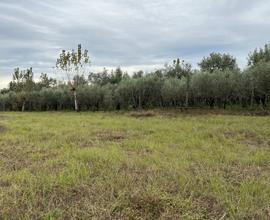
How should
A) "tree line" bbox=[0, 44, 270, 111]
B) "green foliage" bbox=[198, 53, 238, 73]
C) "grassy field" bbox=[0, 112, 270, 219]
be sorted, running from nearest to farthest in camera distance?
1. "grassy field" bbox=[0, 112, 270, 219]
2. "tree line" bbox=[0, 44, 270, 111]
3. "green foliage" bbox=[198, 53, 238, 73]

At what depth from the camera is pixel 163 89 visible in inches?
1630

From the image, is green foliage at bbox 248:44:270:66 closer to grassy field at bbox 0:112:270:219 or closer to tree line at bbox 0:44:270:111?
tree line at bbox 0:44:270:111

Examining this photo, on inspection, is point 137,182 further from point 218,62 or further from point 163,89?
point 218,62

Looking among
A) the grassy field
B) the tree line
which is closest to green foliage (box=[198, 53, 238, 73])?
the tree line

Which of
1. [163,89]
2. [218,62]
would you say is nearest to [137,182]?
[163,89]

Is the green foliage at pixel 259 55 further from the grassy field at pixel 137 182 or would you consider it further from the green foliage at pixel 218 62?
the grassy field at pixel 137 182

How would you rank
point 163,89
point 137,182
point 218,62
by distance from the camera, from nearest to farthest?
point 137,182
point 163,89
point 218,62

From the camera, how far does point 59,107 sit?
189 feet

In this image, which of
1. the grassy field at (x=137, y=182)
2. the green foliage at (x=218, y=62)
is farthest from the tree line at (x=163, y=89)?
the grassy field at (x=137, y=182)

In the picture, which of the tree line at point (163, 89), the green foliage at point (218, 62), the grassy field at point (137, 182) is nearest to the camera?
the grassy field at point (137, 182)

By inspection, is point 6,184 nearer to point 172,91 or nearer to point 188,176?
point 188,176

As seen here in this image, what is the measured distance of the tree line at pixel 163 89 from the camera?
34.8 m

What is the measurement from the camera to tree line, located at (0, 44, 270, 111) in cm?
3475

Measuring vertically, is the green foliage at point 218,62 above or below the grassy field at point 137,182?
above
